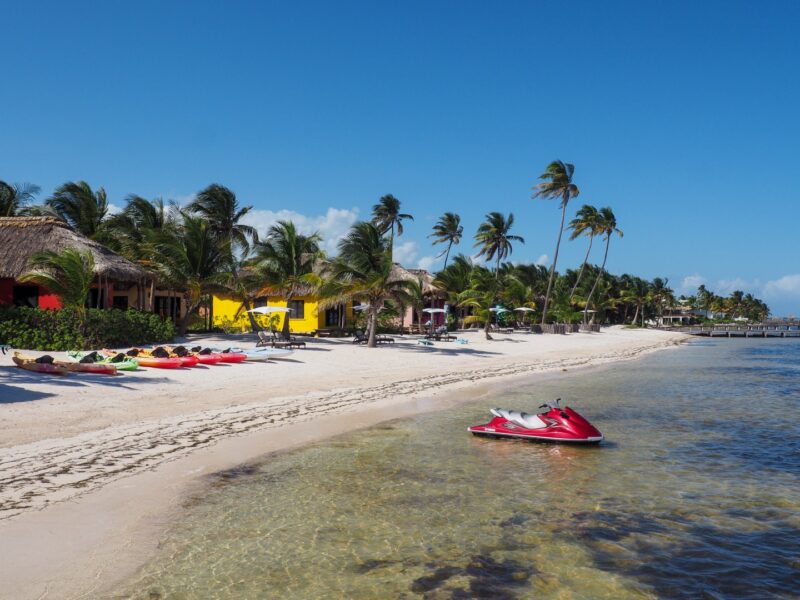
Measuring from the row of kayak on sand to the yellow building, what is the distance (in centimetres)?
1537

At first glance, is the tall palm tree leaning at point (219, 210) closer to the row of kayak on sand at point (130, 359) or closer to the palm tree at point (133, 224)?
the palm tree at point (133, 224)

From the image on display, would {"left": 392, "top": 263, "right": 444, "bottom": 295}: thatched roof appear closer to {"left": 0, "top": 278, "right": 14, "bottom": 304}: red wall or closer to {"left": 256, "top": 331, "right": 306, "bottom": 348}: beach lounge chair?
{"left": 256, "top": 331, "right": 306, "bottom": 348}: beach lounge chair

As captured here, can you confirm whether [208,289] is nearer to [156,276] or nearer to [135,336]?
[156,276]

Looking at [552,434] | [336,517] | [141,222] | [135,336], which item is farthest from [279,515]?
[141,222]

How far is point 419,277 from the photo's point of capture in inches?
1735

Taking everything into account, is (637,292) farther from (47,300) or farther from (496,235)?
(47,300)

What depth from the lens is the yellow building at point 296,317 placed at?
3609 centimetres

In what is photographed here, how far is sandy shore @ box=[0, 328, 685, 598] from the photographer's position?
5.54 m

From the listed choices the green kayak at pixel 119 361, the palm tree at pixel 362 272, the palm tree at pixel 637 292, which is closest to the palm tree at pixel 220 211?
the palm tree at pixel 362 272

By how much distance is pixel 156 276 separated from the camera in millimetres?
28750

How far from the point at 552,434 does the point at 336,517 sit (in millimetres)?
5185

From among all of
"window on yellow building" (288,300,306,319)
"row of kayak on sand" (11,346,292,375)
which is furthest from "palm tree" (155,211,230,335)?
"window on yellow building" (288,300,306,319)

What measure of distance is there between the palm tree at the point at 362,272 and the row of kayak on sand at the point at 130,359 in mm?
6143

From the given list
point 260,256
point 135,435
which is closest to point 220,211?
point 260,256
